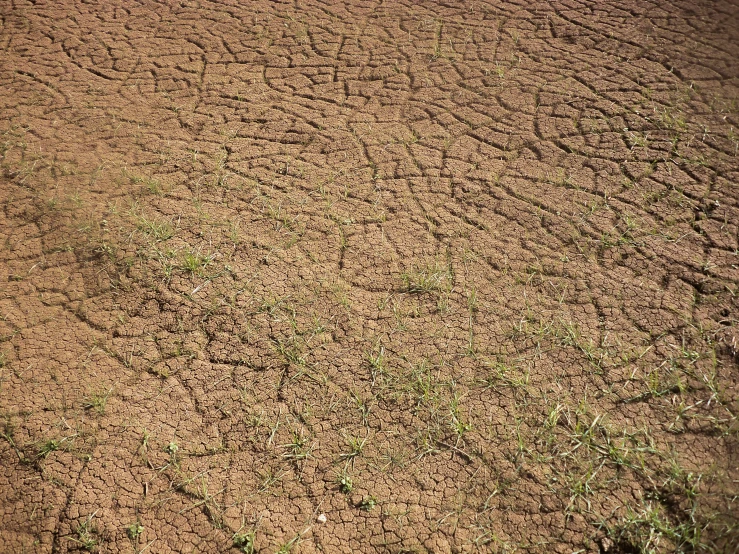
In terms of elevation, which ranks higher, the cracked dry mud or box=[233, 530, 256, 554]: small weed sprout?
the cracked dry mud

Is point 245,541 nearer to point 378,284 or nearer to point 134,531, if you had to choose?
point 134,531

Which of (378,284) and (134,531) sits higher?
(378,284)

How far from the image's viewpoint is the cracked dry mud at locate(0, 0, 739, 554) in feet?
8.43

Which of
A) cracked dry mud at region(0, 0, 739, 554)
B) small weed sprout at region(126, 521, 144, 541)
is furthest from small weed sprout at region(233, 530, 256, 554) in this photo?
small weed sprout at region(126, 521, 144, 541)

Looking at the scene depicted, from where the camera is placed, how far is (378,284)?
3.36m

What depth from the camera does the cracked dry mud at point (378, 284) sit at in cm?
257

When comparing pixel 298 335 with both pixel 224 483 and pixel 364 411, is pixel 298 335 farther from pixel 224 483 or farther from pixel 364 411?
pixel 224 483

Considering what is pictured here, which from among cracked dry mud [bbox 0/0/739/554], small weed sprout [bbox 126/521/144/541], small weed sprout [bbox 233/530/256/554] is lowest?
small weed sprout [bbox 126/521/144/541]

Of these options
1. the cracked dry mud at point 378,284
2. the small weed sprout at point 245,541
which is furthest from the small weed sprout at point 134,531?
the small weed sprout at point 245,541

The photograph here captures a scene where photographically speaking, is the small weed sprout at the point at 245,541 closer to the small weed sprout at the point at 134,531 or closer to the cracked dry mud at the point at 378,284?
the cracked dry mud at the point at 378,284

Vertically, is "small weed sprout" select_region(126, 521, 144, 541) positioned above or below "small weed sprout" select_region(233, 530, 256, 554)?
below

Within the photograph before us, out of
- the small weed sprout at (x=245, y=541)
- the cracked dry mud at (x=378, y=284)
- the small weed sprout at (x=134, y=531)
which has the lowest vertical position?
the small weed sprout at (x=134, y=531)

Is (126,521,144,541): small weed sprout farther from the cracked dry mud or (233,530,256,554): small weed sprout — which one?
(233,530,256,554): small weed sprout

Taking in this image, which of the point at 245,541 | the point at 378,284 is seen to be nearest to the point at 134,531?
the point at 245,541
